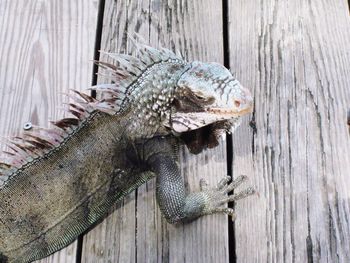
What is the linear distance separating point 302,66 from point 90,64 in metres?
1.38

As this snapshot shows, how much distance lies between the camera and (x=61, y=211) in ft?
10.5

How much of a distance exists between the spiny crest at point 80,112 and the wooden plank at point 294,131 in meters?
0.80

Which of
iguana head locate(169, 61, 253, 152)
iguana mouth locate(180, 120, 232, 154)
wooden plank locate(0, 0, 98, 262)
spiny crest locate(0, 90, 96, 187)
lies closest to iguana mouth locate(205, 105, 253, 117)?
iguana head locate(169, 61, 253, 152)

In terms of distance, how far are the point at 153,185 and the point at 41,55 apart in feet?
3.92

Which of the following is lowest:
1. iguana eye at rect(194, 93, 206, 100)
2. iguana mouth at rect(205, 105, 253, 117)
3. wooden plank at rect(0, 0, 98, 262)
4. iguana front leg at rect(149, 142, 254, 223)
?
iguana front leg at rect(149, 142, 254, 223)

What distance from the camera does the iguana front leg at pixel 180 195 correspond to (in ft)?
10.4

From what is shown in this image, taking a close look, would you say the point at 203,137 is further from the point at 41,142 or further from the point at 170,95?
the point at 41,142

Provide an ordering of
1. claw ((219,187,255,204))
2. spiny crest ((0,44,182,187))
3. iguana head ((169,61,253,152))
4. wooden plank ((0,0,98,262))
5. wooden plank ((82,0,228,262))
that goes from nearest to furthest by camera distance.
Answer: iguana head ((169,61,253,152)), spiny crest ((0,44,182,187)), wooden plank ((82,0,228,262)), claw ((219,187,255,204)), wooden plank ((0,0,98,262))

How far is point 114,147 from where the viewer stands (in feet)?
10.5

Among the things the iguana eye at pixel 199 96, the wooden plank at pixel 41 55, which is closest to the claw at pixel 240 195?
the iguana eye at pixel 199 96

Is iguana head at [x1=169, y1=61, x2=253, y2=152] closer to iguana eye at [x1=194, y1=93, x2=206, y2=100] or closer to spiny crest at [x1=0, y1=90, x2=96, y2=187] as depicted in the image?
iguana eye at [x1=194, y1=93, x2=206, y2=100]

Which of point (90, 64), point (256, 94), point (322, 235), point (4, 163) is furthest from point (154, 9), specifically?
point (322, 235)

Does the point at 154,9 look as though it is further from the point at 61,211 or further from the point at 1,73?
the point at 61,211

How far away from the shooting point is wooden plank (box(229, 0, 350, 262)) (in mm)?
3236
